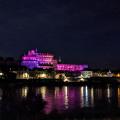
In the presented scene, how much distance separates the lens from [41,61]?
173 meters

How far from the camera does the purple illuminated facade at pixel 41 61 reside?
546 feet

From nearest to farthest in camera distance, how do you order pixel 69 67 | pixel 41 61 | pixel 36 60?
pixel 36 60
pixel 41 61
pixel 69 67

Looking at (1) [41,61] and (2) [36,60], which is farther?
(1) [41,61]

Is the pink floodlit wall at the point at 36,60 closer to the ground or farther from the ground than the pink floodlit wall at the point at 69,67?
farther from the ground

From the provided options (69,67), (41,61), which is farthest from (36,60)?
(69,67)

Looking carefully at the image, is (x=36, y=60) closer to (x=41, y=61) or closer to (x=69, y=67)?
(x=41, y=61)

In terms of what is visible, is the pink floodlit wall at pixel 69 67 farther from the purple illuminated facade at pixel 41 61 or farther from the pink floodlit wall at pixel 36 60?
the pink floodlit wall at pixel 36 60

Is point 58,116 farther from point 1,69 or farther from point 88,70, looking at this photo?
point 88,70

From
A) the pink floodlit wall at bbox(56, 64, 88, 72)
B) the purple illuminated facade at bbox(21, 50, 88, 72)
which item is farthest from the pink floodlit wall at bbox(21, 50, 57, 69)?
the pink floodlit wall at bbox(56, 64, 88, 72)

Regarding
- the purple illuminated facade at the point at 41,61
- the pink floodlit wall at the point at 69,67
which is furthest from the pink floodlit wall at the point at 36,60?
the pink floodlit wall at the point at 69,67

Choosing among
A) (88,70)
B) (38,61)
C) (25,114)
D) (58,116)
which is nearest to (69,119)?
(58,116)

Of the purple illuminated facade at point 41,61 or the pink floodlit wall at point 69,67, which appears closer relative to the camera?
the purple illuminated facade at point 41,61

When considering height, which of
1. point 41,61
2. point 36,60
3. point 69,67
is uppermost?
point 36,60

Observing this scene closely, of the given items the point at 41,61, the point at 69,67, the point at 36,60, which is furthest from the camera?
the point at 69,67
